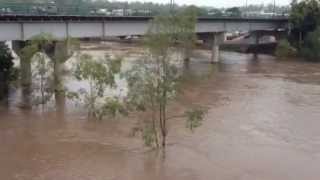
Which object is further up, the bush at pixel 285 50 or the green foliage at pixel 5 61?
the green foliage at pixel 5 61

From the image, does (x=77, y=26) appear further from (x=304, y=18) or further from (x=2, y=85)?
(x=304, y=18)

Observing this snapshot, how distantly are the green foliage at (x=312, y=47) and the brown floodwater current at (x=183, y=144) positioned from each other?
30556mm

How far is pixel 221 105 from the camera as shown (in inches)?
1624

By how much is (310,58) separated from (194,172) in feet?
178

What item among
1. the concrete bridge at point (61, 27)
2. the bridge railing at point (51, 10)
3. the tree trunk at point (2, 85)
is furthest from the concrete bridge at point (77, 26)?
the tree trunk at point (2, 85)

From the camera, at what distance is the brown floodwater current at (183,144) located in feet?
82.9

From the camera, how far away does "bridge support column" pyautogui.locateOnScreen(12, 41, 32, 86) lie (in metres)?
40.5

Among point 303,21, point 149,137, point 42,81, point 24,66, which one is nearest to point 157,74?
point 149,137

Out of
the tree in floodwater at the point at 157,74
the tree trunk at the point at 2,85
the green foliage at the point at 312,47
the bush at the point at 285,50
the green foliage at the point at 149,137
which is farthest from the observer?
the bush at the point at 285,50

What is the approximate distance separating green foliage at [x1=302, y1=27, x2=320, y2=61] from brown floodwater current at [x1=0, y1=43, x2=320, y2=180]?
3056cm

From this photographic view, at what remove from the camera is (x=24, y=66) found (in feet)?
137

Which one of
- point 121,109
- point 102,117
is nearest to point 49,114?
point 102,117

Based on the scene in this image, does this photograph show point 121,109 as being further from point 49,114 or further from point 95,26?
point 95,26

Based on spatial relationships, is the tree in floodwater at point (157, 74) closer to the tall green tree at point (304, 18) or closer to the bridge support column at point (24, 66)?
the bridge support column at point (24, 66)
